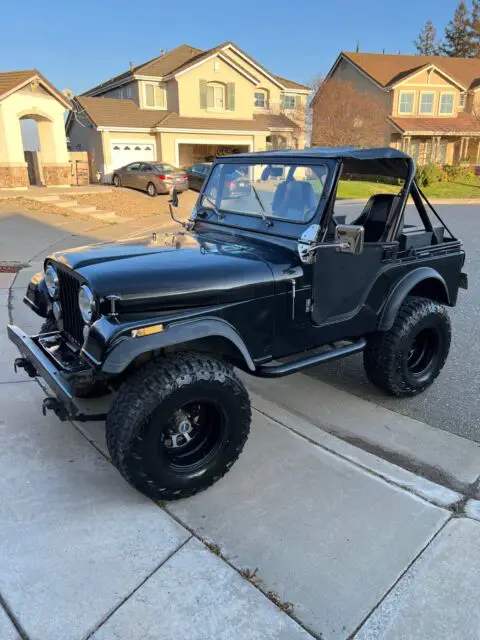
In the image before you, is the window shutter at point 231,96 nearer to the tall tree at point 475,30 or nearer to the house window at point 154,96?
the house window at point 154,96

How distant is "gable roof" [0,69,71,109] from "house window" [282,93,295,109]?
1625 centimetres

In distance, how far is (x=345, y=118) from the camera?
30.1 meters

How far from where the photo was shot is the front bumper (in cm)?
249

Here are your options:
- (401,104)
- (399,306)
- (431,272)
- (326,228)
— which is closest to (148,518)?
(326,228)

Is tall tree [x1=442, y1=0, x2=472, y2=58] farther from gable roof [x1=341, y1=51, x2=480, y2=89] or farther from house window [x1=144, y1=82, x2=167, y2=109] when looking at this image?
house window [x1=144, y1=82, x2=167, y2=109]

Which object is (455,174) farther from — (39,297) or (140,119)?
(39,297)

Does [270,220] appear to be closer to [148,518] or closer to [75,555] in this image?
[148,518]

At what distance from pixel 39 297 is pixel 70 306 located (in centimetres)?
60

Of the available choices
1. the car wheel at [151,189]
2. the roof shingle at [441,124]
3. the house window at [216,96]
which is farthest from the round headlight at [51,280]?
the roof shingle at [441,124]

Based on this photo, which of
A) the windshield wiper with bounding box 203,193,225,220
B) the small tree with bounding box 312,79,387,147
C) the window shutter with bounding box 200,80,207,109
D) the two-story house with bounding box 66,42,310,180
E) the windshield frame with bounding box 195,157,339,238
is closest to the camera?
the windshield frame with bounding box 195,157,339,238

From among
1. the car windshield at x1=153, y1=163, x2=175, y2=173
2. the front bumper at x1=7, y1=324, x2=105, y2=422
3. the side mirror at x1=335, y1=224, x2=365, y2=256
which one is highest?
the car windshield at x1=153, y1=163, x2=175, y2=173

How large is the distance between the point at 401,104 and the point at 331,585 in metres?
37.3

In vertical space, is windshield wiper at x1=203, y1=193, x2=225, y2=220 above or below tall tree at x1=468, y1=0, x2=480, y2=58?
below

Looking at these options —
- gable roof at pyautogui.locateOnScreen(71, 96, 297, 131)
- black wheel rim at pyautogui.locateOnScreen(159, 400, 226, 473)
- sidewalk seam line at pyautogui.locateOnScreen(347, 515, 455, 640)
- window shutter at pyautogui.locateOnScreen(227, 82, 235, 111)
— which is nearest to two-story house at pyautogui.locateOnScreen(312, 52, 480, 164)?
window shutter at pyautogui.locateOnScreen(227, 82, 235, 111)
